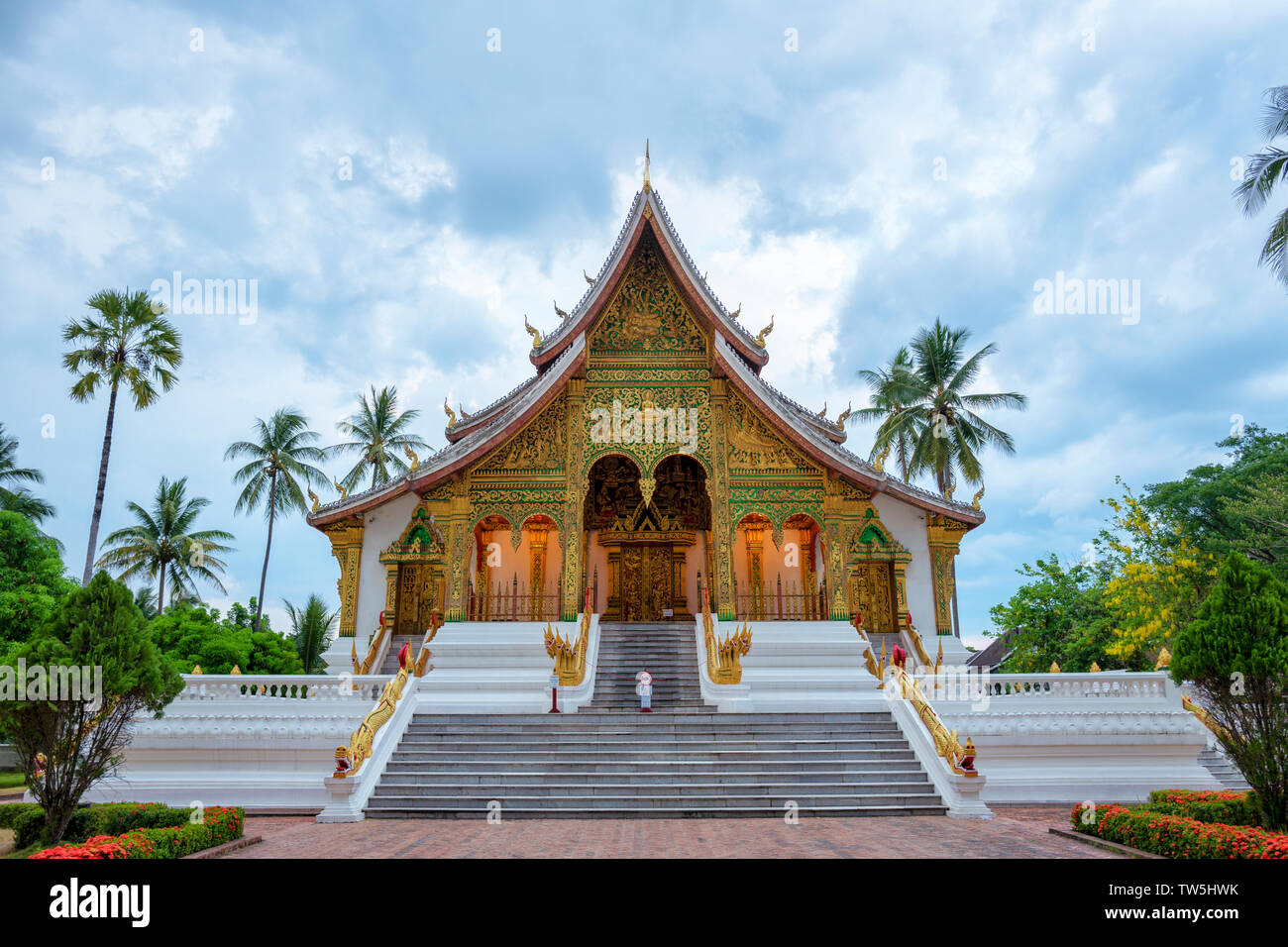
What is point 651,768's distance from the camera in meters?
10.3

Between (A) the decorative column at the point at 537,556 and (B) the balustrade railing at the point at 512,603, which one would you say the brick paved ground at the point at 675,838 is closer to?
(B) the balustrade railing at the point at 512,603

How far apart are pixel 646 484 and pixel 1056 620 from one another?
44.8ft

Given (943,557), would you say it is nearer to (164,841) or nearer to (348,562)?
(348,562)

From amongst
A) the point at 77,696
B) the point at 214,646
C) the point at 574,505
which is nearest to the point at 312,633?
the point at 214,646

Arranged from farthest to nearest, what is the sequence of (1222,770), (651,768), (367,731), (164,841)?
(1222,770)
(651,768)
(367,731)
(164,841)

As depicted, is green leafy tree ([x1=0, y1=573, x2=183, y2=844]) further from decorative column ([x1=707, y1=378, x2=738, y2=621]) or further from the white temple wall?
decorative column ([x1=707, y1=378, x2=738, y2=621])

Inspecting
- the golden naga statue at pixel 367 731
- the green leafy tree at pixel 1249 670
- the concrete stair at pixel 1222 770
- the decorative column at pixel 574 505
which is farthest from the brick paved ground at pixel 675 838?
the decorative column at pixel 574 505

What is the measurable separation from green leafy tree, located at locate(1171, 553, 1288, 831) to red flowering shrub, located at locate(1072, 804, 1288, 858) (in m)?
0.60

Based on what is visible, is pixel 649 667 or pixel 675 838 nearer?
pixel 675 838

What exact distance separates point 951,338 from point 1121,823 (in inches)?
962

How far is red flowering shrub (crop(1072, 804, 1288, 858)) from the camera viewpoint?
5.64 m
